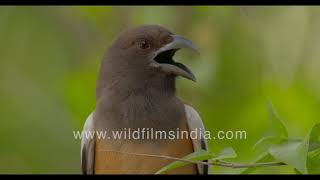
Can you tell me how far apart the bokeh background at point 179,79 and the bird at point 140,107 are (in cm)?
52

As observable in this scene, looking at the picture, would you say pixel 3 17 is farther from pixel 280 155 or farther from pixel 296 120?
pixel 280 155

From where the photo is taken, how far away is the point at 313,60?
17.9 ft

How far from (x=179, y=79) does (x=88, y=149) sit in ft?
2.82

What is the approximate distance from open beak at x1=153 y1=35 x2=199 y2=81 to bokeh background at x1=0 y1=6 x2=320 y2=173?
Result: 0.64 metres

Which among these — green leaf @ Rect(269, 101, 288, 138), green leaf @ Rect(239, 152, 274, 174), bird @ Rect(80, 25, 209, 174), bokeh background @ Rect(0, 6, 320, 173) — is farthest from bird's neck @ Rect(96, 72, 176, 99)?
green leaf @ Rect(239, 152, 274, 174)

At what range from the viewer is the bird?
4.46 meters

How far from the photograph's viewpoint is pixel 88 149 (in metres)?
4.70

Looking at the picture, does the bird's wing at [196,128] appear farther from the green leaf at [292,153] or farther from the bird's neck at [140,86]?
the green leaf at [292,153]

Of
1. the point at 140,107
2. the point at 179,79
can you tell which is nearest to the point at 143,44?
the point at 140,107

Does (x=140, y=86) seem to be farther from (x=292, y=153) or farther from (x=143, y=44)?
(x=292, y=153)

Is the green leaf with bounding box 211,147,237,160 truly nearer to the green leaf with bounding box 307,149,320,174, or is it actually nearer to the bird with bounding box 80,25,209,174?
the green leaf with bounding box 307,149,320,174

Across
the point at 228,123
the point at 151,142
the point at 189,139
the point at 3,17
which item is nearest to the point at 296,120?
the point at 228,123

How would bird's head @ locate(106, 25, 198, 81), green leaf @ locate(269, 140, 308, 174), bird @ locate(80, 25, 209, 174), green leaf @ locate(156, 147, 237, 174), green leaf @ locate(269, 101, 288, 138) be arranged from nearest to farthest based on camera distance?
green leaf @ locate(269, 140, 308, 174)
green leaf @ locate(156, 147, 237, 174)
green leaf @ locate(269, 101, 288, 138)
bird @ locate(80, 25, 209, 174)
bird's head @ locate(106, 25, 198, 81)

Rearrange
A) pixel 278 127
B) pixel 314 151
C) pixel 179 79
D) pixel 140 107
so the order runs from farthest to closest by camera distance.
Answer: pixel 179 79 → pixel 140 107 → pixel 278 127 → pixel 314 151
